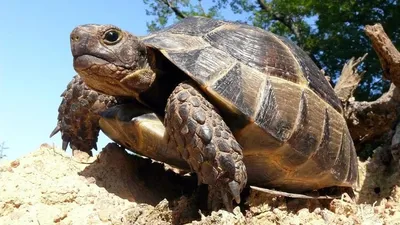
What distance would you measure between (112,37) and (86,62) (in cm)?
23

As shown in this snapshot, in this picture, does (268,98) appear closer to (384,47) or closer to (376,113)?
(384,47)

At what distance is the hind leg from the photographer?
112 inches

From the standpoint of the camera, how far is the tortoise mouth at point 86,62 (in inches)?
121

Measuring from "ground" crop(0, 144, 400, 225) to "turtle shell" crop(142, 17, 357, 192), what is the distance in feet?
0.86

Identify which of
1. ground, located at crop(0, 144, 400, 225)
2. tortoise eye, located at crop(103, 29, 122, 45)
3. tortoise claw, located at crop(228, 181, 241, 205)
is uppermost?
tortoise eye, located at crop(103, 29, 122, 45)

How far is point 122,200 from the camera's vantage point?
11.1ft

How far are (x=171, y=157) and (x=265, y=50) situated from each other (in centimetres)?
95

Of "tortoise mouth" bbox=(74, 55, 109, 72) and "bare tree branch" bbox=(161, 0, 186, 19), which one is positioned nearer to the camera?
"tortoise mouth" bbox=(74, 55, 109, 72)

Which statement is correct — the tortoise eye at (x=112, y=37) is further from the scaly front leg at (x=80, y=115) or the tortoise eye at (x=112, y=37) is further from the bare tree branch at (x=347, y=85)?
the bare tree branch at (x=347, y=85)

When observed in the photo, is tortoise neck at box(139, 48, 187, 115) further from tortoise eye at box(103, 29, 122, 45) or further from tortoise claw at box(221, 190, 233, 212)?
tortoise claw at box(221, 190, 233, 212)

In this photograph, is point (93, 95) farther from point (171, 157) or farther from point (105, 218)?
point (105, 218)

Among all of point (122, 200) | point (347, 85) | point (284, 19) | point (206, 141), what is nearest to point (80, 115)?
point (122, 200)

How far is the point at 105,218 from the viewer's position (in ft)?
10.2

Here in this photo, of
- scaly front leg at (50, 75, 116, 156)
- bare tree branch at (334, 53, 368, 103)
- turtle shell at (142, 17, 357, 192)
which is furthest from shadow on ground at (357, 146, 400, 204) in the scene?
scaly front leg at (50, 75, 116, 156)
